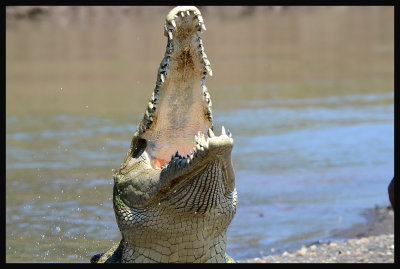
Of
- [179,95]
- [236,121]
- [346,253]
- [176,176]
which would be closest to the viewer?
[176,176]

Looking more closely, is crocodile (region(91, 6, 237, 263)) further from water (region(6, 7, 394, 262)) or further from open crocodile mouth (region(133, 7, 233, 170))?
water (region(6, 7, 394, 262))

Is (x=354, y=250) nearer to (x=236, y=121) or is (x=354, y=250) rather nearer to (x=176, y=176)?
(x=176, y=176)

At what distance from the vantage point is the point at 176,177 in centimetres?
421

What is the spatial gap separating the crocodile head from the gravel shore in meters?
3.52

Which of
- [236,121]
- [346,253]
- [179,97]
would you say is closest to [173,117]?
[179,97]

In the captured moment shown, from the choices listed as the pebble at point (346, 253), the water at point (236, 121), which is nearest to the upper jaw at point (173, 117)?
the water at point (236, 121)

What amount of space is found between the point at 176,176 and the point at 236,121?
1051 cm

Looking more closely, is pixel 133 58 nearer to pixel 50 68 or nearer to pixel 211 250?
pixel 50 68

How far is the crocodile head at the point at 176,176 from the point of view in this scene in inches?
169

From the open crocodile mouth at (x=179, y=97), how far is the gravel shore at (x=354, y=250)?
358 cm

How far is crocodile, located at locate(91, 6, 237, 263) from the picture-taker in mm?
4293

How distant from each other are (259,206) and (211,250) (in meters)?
5.64

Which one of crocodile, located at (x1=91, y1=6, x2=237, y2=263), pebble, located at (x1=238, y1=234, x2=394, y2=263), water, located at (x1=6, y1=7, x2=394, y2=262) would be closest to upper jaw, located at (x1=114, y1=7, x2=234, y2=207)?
crocodile, located at (x1=91, y1=6, x2=237, y2=263)

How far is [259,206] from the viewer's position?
10211mm
